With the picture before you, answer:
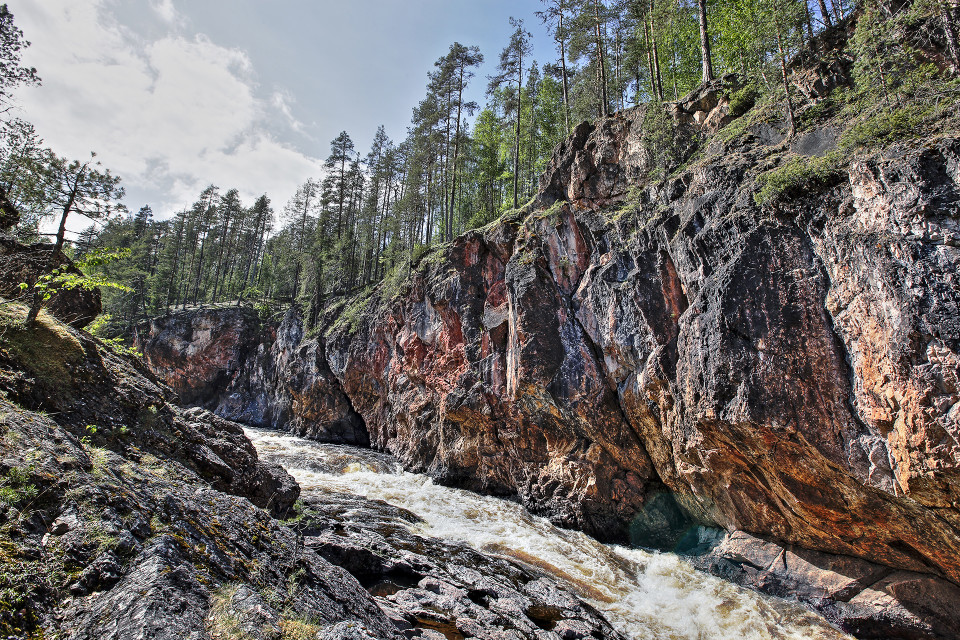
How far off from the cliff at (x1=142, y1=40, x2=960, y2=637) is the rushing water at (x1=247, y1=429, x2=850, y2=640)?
0.88 meters

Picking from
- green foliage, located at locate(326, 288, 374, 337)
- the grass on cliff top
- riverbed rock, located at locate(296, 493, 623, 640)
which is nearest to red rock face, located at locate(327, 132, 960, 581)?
riverbed rock, located at locate(296, 493, 623, 640)

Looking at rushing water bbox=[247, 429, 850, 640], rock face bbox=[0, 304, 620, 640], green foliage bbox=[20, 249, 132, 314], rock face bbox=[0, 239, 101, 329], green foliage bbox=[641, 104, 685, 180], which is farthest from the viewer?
green foliage bbox=[641, 104, 685, 180]

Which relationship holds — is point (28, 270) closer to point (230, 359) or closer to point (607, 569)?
point (607, 569)

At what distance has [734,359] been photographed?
991cm

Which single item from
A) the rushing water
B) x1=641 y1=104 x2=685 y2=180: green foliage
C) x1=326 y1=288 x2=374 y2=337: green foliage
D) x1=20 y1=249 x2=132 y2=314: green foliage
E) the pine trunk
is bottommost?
the rushing water

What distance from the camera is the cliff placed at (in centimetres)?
785

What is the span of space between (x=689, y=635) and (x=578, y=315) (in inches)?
386

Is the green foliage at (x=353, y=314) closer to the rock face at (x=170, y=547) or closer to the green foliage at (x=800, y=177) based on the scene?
the rock face at (x=170, y=547)

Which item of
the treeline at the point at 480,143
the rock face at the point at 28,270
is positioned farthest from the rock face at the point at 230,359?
the rock face at the point at 28,270

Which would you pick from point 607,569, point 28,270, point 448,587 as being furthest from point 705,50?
point 28,270

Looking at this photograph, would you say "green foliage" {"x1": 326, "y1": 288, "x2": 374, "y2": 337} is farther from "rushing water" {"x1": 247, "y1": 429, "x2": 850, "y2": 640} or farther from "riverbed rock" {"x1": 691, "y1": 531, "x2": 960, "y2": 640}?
"riverbed rock" {"x1": 691, "y1": 531, "x2": 960, "y2": 640}

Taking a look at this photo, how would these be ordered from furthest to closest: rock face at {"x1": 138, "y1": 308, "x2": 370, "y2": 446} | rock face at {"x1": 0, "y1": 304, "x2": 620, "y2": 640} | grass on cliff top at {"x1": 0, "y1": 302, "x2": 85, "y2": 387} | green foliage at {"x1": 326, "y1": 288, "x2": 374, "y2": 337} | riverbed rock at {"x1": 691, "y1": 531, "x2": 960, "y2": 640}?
rock face at {"x1": 138, "y1": 308, "x2": 370, "y2": 446}, green foliage at {"x1": 326, "y1": 288, "x2": 374, "y2": 337}, riverbed rock at {"x1": 691, "y1": 531, "x2": 960, "y2": 640}, grass on cliff top at {"x1": 0, "y1": 302, "x2": 85, "y2": 387}, rock face at {"x1": 0, "y1": 304, "x2": 620, "y2": 640}

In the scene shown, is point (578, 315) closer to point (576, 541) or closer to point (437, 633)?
point (576, 541)

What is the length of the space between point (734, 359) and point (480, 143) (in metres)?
32.2
